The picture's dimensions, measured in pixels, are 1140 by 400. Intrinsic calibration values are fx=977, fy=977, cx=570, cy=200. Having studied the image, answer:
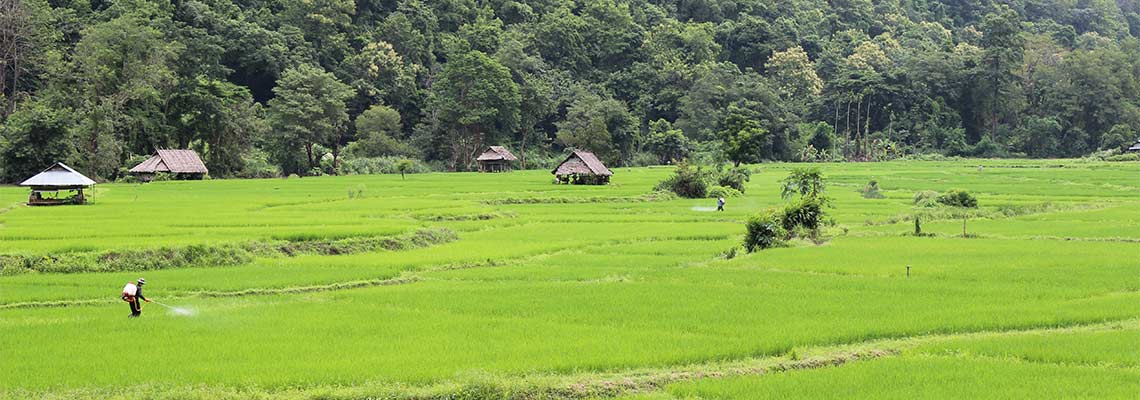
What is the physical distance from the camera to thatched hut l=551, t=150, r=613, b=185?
4556 cm

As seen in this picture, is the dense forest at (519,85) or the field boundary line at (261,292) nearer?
the field boundary line at (261,292)

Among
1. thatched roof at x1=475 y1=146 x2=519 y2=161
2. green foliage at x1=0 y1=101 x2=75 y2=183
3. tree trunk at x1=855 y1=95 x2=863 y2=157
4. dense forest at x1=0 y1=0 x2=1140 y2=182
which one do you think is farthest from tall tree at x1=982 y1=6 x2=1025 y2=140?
green foliage at x1=0 y1=101 x2=75 y2=183

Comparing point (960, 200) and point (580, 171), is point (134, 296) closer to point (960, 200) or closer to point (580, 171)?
point (960, 200)

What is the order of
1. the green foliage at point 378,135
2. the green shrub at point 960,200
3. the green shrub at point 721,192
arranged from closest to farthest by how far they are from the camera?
the green shrub at point 960,200 → the green shrub at point 721,192 → the green foliage at point 378,135

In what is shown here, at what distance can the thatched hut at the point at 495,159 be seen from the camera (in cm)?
5966

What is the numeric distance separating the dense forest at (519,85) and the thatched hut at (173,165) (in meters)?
1.56

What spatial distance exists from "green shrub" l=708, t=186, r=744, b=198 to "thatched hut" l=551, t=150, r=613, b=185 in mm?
8170

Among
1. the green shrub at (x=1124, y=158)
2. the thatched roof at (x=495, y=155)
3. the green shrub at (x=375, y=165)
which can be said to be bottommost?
the green shrub at (x=1124, y=158)

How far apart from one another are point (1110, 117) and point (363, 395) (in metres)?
85.2

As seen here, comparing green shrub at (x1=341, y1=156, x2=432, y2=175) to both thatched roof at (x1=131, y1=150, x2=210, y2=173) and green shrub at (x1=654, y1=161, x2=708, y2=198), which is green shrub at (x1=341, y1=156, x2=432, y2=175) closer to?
thatched roof at (x1=131, y1=150, x2=210, y2=173)

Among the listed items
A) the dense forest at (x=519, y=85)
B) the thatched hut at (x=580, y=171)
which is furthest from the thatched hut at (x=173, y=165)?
the thatched hut at (x=580, y=171)

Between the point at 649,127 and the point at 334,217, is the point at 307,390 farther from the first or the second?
the point at 649,127

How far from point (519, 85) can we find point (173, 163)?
93.5 feet

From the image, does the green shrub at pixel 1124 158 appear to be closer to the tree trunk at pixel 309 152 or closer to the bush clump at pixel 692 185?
the bush clump at pixel 692 185
